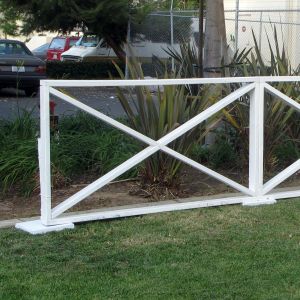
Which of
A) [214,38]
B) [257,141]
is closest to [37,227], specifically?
[257,141]

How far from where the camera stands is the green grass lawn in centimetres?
480

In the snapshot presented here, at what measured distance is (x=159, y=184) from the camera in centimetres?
753

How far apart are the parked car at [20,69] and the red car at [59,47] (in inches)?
393

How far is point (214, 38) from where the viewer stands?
952cm

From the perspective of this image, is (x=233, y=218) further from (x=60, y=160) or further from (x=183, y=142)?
(x=60, y=160)

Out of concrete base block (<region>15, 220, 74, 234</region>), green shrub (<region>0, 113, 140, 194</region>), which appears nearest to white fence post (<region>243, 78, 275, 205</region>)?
green shrub (<region>0, 113, 140, 194</region>)

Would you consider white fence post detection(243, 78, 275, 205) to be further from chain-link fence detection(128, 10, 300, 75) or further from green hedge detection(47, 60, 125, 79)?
green hedge detection(47, 60, 125, 79)

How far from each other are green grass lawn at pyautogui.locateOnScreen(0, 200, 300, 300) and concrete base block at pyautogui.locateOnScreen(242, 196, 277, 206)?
1.21 feet

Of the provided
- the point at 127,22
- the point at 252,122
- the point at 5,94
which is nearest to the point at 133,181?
the point at 252,122

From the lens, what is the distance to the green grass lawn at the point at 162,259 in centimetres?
480

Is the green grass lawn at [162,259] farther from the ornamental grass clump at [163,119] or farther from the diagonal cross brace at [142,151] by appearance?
the ornamental grass clump at [163,119]

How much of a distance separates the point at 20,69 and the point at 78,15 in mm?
4084

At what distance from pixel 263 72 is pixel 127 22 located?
44.9ft

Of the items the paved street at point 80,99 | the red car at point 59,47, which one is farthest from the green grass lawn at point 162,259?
the red car at point 59,47
